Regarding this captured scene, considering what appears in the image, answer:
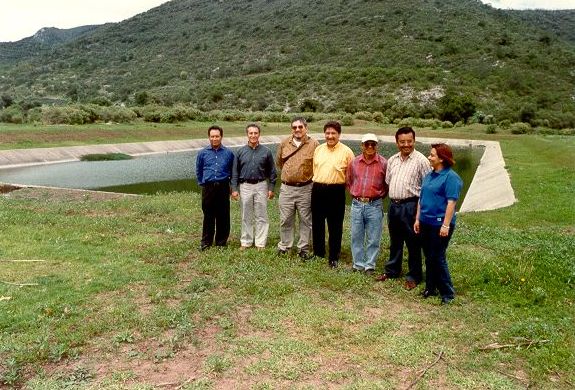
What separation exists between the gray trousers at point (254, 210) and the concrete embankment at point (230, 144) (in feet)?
36.6

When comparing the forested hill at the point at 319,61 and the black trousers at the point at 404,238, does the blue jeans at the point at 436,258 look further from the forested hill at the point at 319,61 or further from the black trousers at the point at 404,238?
the forested hill at the point at 319,61

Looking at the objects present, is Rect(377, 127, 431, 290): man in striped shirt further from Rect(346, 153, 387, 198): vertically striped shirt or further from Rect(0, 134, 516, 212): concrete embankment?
Rect(0, 134, 516, 212): concrete embankment

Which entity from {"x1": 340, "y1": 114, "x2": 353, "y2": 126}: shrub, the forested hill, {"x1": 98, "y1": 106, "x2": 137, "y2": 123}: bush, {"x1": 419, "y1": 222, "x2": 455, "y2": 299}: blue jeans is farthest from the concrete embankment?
the forested hill

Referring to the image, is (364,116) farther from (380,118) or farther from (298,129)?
(298,129)

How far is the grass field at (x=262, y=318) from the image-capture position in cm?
527

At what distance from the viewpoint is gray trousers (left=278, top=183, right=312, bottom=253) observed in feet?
29.9

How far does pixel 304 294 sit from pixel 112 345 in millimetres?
2798

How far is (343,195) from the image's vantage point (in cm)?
867

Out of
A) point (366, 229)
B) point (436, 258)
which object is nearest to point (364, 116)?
point (366, 229)

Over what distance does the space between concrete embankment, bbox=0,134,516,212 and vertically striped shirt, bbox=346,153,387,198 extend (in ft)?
37.3

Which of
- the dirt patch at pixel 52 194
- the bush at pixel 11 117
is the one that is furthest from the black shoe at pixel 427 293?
the bush at pixel 11 117

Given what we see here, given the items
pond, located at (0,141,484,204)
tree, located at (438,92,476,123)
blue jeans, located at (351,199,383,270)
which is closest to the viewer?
blue jeans, located at (351,199,383,270)

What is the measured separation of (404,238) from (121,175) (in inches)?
957

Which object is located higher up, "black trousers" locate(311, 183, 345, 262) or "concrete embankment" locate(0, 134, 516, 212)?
"black trousers" locate(311, 183, 345, 262)
